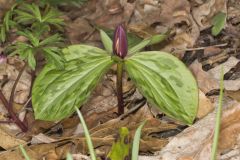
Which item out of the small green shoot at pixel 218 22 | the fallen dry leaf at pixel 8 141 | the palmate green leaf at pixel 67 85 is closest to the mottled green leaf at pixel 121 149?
the palmate green leaf at pixel 67 85

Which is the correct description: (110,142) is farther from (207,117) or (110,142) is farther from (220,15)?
(220,15)

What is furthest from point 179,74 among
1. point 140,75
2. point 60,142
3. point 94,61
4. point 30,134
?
point 30,134

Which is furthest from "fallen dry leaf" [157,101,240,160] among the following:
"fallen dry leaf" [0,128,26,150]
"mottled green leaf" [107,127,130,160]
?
"fallen dry leaf" [0,128,26,150]

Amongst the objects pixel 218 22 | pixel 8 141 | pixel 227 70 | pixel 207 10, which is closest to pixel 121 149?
pixel 8 141

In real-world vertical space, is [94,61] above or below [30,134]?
above

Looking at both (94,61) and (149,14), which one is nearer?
(94,61)

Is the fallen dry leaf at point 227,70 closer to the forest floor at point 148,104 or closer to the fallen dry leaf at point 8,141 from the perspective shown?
the forest floor at point 148,104
